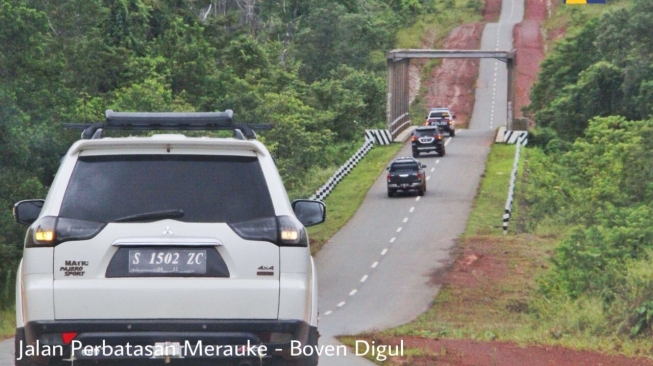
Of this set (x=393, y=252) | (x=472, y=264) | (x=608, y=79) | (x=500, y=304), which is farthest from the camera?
(x=608, y=79)

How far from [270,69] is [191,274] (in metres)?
57.4

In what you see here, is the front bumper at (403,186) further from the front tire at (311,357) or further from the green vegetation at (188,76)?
the front tire at (311,357)

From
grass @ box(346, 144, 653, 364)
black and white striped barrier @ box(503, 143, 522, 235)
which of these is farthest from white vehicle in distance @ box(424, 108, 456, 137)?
grass @ box(346, 144, 653, 364)

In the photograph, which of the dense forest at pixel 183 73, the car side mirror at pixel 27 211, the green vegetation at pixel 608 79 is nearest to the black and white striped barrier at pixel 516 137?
the green vegetation at pixel 608 79

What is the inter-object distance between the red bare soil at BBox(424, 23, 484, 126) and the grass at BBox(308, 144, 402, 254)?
73.7 ft

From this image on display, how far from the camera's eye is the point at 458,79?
92.4 metres

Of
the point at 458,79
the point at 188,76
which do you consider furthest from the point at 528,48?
the point at 188,76

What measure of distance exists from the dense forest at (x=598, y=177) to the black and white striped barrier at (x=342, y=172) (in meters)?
8.19

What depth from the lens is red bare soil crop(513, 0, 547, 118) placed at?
8788 centimetres

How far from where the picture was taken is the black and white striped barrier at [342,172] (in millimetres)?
46525

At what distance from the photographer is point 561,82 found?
239 feet

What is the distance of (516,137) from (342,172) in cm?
1474

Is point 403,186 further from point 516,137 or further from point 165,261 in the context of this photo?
point 165,261

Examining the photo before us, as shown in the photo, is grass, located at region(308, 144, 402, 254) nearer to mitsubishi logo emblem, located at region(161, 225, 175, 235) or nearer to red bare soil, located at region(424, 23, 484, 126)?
red bare soil, located at region(424, 23, 484, 126)
